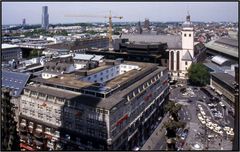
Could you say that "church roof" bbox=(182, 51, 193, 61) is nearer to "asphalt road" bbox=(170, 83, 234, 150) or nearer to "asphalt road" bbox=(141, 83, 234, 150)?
"asphalt road" bbox=(170, 83, 234, 150)

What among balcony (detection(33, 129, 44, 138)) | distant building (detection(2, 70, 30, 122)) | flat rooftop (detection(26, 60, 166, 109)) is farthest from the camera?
distant building (detection(2, 70, 30, 122))

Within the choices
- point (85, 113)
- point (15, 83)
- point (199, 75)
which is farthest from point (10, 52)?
point (85, 113)

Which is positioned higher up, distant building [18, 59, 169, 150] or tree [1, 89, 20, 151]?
tree [1, 89, 20, 151]

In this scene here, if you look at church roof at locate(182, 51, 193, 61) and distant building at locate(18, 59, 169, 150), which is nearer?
distant building at locate(18, 59, 169, 150)

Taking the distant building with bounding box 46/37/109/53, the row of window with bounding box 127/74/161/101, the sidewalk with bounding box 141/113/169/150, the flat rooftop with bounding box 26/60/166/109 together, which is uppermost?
the distant building with bounding box 46/37/109/53

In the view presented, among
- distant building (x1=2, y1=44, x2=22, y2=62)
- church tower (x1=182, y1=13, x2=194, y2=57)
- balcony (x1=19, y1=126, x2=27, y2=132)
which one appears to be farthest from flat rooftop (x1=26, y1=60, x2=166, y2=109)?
distant building (x1=2, y1=44, x2=22, y2=62)

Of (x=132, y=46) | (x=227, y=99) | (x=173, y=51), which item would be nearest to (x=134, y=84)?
(x=227, y=99)

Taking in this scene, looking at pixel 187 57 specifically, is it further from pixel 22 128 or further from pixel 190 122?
pixel 22 128
